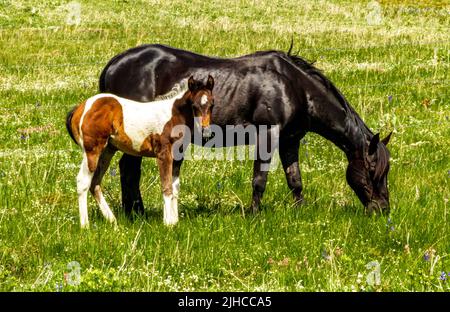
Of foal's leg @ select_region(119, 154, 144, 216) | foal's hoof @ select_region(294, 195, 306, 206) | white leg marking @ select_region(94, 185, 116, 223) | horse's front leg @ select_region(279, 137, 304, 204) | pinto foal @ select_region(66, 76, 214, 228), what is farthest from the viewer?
horse's front leg @ select_region(279, 137, 304, 204)

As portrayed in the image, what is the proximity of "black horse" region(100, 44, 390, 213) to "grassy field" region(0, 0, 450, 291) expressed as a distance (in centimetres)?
41

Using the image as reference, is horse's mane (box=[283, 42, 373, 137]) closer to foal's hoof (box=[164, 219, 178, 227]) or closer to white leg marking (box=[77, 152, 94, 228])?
foal's hoof (box=[164, 219, 178, 227])

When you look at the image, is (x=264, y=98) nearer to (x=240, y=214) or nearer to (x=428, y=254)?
(x=240, y=214)

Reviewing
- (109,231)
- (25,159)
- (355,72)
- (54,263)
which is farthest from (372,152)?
(355,72)

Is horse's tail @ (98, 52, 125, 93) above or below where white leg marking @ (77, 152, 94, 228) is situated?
above

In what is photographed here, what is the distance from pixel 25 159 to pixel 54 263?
4907 mm

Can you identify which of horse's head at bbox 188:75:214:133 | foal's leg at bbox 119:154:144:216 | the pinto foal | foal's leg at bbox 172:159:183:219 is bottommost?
foal's leg at bbox 119:154:144:216

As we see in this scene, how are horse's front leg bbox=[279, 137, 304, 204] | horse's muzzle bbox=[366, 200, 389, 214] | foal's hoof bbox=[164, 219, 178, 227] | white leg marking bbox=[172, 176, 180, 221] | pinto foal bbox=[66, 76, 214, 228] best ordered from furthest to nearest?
1. horse's front leg bbox=[279, 137, 304, 204]
2. horse's muzzle bbox=[366, 200, 389, 214]
3. white leg marking bbox=[172, 176, 180, 221]
4. foal's hoof bbox=[164, 219, 178, 227]
5. pinto foal bbox=[66, 76, 214, 228]

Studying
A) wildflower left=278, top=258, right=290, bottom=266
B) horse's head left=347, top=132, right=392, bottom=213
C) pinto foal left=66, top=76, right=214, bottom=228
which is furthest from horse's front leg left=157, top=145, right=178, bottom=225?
horse's head left=347, top=132, right=392, bottom=213

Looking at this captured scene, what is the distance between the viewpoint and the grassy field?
6699 millimetres

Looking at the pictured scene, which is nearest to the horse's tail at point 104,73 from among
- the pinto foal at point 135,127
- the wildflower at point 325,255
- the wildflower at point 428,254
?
the pinto foal at point 135,127

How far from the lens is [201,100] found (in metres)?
7.73
